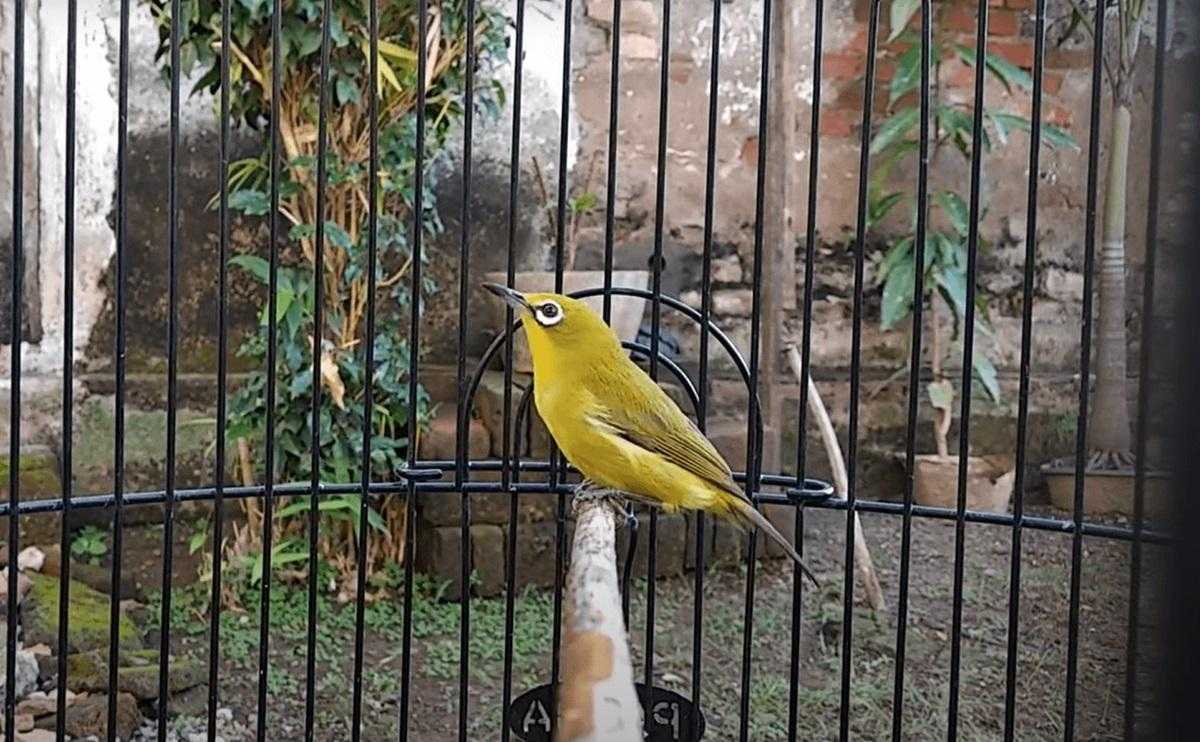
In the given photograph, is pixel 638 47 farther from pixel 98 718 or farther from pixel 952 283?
pixel 98 718

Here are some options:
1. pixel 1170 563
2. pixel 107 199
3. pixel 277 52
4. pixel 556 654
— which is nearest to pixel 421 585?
pixel 107 199

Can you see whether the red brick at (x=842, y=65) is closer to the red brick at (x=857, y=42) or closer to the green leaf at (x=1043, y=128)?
the red brick at (x=857, y=42)

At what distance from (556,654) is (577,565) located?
82 cm

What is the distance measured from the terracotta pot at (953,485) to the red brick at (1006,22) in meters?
1.43

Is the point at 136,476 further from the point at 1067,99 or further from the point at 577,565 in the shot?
the point at 1067,99

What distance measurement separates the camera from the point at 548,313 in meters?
1.69

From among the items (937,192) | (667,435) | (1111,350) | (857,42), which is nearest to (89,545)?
(667,435)

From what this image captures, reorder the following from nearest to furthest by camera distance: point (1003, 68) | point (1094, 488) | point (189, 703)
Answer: point (189, 703), point (1094, 488), point (1003, 68)

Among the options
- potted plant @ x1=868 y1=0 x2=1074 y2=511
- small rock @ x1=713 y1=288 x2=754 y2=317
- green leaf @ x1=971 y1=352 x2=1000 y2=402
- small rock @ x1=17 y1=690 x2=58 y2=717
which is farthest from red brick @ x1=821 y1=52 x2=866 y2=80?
small rock @ x1=17 y1=690 x2=58 y2=717

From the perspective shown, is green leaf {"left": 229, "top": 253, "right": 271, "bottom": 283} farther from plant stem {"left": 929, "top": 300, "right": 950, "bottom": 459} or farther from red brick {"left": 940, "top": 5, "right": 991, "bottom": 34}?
red brick {"left": 940, "top": 5, "right": 991, "bottom": 34}

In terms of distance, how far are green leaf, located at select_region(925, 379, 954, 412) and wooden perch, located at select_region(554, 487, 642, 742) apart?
3137 mm

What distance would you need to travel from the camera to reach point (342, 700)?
2.75m

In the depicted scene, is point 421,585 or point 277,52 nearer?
point 277,52

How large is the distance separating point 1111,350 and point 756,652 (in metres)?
1.65
